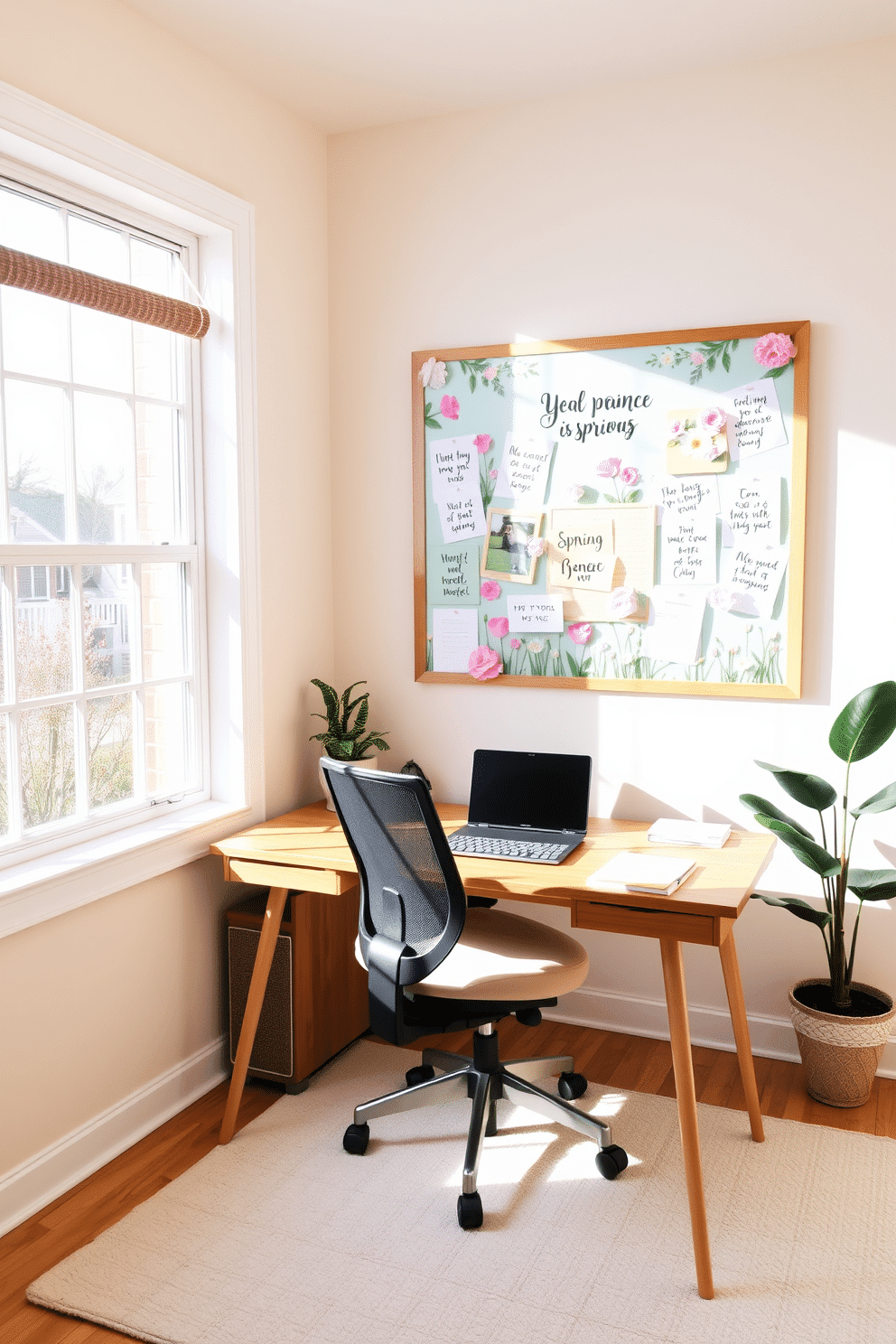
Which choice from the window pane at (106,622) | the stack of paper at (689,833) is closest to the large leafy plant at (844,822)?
the stack of paper at (689,833)

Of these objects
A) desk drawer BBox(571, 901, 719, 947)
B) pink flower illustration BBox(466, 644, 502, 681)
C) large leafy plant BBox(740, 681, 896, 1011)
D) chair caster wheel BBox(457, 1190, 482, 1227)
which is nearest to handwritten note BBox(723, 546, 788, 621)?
large leafy plant BBox(740, 681, 896, 1011)

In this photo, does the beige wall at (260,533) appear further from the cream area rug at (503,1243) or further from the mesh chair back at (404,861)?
the mesh chair back at (404,861)

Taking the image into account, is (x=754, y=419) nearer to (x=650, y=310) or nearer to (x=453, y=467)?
(x=650, y=310)

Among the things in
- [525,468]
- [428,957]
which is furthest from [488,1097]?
[525,468]

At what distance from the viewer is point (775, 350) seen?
8.70ft

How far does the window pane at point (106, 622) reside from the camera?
247 cm

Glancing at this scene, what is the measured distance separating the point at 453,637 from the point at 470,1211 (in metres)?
1.55

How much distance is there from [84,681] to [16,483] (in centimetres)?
48

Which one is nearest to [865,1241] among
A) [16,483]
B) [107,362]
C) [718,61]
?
[16,483]

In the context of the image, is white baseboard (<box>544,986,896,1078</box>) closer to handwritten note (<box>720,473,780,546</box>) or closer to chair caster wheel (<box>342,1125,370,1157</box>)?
chair caster wheel (<box>342,1125,370,1157</box>)

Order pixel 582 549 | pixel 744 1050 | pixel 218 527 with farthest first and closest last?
pixel 582 549 < pixel 218 527 < pixel 744 1050

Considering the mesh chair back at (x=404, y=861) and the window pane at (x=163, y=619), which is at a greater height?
the window pane at (x=163, y=619)

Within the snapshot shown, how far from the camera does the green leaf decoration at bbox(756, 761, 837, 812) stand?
2504 millimetres

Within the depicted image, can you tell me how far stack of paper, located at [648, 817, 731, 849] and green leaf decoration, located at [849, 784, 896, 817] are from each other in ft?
1.02
